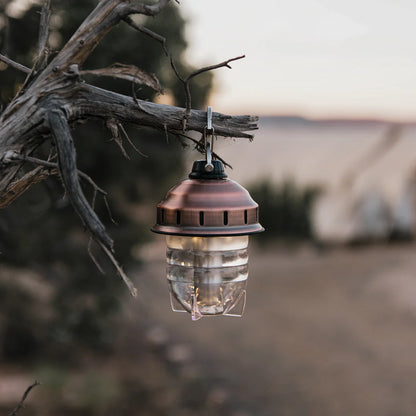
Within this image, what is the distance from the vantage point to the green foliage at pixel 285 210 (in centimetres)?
2058

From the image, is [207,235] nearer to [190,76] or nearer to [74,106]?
[190,76]

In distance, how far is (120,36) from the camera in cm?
812

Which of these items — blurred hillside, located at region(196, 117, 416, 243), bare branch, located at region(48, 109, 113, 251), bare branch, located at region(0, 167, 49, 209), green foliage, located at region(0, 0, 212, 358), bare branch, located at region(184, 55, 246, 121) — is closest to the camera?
bare branch, located at region(48, 109, 113, 251)

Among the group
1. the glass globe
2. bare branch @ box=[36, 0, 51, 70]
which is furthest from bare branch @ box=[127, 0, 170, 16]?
the glass globe

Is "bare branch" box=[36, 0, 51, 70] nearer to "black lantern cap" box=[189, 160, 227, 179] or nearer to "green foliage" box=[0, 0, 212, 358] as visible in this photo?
"black lantern cap" box=[189, 160, 227, 179]

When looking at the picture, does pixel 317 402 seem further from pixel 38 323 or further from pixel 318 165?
pixel 318 165

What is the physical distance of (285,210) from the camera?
20.6m

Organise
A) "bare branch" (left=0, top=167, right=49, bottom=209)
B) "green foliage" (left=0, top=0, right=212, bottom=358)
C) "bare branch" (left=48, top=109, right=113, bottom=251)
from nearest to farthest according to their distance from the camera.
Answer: "bare branch" (left=48, top=109, right=113, bottom=251)
"bare branch" (left=0, top=167, right=49, bottom=209)
"green foliage" (left=0, top=0, right=212, bottom=358)

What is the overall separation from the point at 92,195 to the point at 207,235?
635cm

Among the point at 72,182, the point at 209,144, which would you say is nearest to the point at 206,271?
the point at 209,144

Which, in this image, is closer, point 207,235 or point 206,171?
point 207,235

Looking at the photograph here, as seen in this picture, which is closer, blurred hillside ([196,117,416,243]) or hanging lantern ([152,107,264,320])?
hanging lantern ([152,107,264,320])

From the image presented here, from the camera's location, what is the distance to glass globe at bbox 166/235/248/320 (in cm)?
227

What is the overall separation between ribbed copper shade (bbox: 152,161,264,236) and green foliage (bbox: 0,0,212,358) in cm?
434
